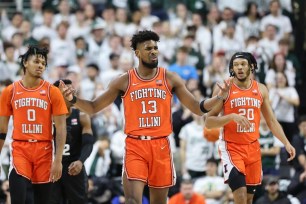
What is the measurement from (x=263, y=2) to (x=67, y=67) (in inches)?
211

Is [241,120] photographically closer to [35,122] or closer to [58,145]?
[58,145]

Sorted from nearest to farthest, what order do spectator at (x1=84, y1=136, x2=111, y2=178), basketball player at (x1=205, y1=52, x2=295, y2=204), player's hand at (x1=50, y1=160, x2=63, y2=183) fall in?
player's hand at (x1=50, y1=160, x2=63, y2=183), basketball player at (x1=205, y1=52, x2=295, y2=204), spectator at (x1=84, y1=136, x2=111, y2=178)

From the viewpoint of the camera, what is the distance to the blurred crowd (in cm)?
1639

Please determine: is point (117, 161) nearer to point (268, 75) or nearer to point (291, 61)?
point (268, 75)

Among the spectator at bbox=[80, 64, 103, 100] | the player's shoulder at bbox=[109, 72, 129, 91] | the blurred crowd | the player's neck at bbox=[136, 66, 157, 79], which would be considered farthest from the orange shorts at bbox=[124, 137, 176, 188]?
the spectator at bbox=[80, 64, 103, 100]

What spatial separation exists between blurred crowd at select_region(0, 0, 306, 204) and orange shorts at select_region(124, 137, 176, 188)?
417cm

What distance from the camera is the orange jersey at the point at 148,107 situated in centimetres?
1126

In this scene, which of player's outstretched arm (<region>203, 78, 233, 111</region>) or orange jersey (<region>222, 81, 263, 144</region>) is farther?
orange jersey (<region>222, 81, 263, 144</region>)

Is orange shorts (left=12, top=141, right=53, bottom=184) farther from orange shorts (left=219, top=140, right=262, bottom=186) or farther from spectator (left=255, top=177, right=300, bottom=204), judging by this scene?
spectator (left=255, top=177, right=300, bottom=204)

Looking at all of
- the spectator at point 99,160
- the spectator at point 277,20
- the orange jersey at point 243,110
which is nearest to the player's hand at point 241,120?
the orange jersey at point 243,110

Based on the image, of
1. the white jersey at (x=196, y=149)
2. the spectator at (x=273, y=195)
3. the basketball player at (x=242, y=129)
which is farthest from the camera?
the white jersey at (x=196, y=149)

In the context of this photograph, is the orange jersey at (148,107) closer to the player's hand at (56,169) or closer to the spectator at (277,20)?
the player's hand at (56,169)

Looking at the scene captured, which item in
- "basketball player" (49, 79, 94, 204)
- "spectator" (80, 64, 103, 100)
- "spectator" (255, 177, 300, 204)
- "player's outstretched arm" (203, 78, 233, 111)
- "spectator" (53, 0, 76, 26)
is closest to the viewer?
"player's outstretched arm" (203, 78, 233, 111)

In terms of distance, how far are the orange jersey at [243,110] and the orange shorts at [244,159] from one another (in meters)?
0.08
